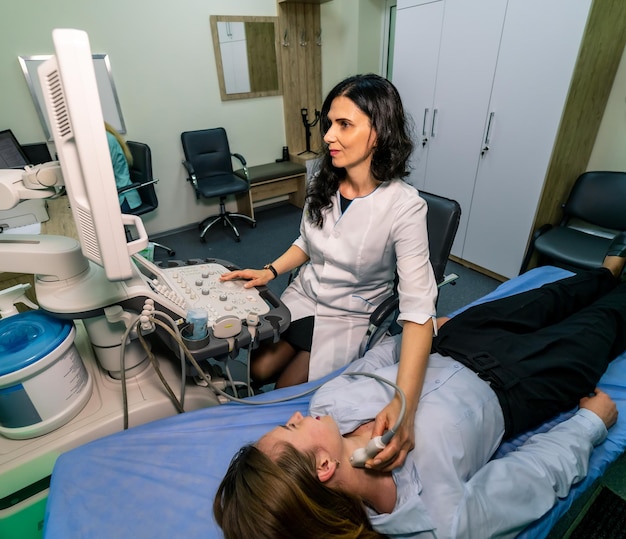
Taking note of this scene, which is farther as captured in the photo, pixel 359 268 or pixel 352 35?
pixel 352 35

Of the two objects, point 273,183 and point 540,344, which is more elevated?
point 540,344

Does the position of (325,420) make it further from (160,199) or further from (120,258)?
(160,199)

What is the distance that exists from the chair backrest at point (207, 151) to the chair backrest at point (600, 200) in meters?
2.89

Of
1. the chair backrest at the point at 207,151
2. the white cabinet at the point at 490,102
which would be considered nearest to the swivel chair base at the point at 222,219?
the chair backrest at the point at 207,151

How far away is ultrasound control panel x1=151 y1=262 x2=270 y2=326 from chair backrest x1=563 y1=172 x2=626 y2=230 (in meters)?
2.35

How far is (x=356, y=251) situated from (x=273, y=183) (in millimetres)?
2944

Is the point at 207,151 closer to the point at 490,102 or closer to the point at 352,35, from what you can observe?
the point at 352,35

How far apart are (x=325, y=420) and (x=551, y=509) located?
59 centimetres

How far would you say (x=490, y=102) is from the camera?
2.38 meters

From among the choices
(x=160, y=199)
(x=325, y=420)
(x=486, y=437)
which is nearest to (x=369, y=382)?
(x=325, y=420)

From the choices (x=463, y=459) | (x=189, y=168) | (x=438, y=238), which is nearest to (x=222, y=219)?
(x=189, y=168)

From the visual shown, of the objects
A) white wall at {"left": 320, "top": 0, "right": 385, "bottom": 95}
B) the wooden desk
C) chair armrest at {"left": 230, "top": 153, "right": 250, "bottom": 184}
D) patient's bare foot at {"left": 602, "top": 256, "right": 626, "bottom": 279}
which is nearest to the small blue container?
patient's bare foot at {"left": 602, "top": 256, "right": 626, "bottom": 279}


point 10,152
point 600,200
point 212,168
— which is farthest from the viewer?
point 212,168

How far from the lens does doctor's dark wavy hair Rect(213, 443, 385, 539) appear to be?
650mm
